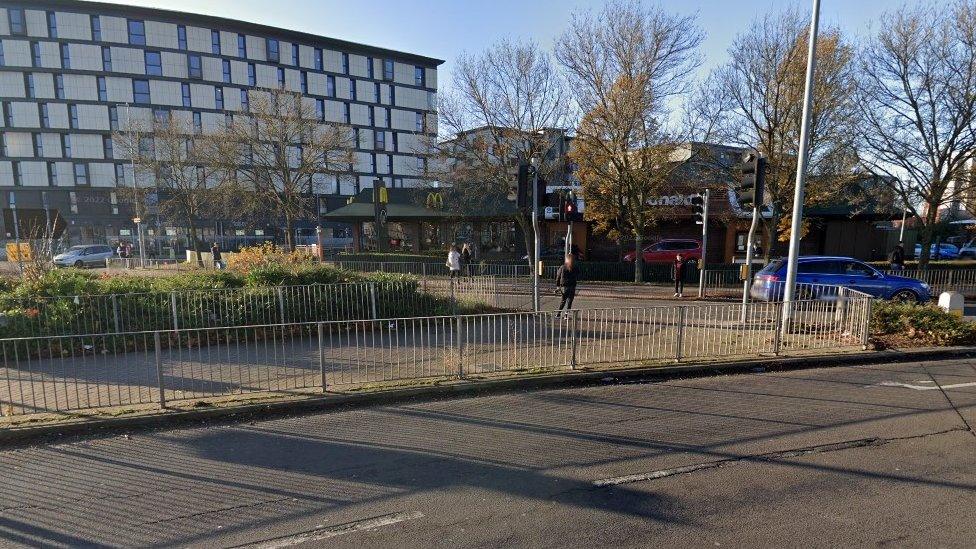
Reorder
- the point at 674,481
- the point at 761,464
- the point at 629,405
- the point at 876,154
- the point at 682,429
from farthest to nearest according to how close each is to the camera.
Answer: the point at 876,154, the point at 629,405, the point at 682,429, the point at 761,464, the point at 674,481

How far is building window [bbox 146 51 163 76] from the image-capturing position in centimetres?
4909

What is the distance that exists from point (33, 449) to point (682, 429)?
6900 millimetres

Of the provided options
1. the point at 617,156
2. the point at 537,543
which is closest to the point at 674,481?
the point at 537,543

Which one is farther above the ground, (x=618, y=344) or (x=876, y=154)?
(x=876, y=154)

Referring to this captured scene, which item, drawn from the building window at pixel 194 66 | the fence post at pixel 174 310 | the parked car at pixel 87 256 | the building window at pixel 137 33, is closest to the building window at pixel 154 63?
the building window at pixel 137 33

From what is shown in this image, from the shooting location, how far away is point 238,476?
4.31m

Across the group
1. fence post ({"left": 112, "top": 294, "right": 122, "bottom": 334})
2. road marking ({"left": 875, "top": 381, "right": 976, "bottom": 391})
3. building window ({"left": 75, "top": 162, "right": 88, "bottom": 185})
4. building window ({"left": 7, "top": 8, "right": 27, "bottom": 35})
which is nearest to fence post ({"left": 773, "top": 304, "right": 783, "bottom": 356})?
road marking ({"left": 875, "top": 381, "right": 976, "bottom": 391})

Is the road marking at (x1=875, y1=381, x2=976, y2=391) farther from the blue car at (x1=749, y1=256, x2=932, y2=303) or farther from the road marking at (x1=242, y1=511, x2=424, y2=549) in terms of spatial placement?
the road marking at (x1=242, y1=511, x2=424, y2=549)

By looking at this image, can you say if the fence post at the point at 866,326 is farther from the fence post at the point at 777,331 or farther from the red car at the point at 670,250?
the red car at the point at 670,250

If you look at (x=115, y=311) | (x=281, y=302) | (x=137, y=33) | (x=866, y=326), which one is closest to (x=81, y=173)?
(x=137, y=33)

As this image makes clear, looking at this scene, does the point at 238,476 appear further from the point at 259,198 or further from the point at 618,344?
the point at 259,198

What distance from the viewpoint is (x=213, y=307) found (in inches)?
400

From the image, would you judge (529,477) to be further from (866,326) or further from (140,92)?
(140,92)

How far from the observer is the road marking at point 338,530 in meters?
3.33
